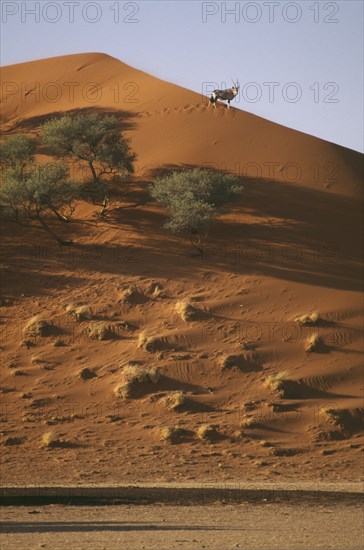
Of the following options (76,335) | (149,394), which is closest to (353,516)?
(149,394)

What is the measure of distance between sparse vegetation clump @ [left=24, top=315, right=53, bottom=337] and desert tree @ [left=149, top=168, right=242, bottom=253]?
526 centimetres

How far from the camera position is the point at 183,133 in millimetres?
36781

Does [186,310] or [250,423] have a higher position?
[186,310]

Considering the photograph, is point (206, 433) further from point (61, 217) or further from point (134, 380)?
point (61, 217)

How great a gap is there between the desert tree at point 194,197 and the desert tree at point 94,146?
72.6 inches

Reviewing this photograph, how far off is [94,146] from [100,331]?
8.69m

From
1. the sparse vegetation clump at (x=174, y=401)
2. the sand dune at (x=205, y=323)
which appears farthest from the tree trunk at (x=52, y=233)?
the sparse vegetation clump at (x=174, y=401)

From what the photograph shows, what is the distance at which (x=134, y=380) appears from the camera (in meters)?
24.7

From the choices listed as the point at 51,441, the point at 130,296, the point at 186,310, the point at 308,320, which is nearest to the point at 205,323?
the point at 186,310

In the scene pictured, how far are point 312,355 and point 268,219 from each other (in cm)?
719

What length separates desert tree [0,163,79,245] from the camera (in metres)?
30.8

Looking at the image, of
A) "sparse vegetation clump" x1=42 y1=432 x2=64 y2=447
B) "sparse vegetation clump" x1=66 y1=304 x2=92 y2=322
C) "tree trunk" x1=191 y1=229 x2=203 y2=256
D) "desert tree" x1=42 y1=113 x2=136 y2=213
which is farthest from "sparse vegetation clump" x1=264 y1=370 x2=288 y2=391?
"desert tree" x1=42 y1=113 x2=136 y2=213

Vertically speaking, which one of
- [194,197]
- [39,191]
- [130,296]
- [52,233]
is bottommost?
[130,296]

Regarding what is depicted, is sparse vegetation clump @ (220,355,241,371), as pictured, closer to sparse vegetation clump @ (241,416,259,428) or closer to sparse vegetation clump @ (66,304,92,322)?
sparse vegetation clump @ (241,416,259,428)
